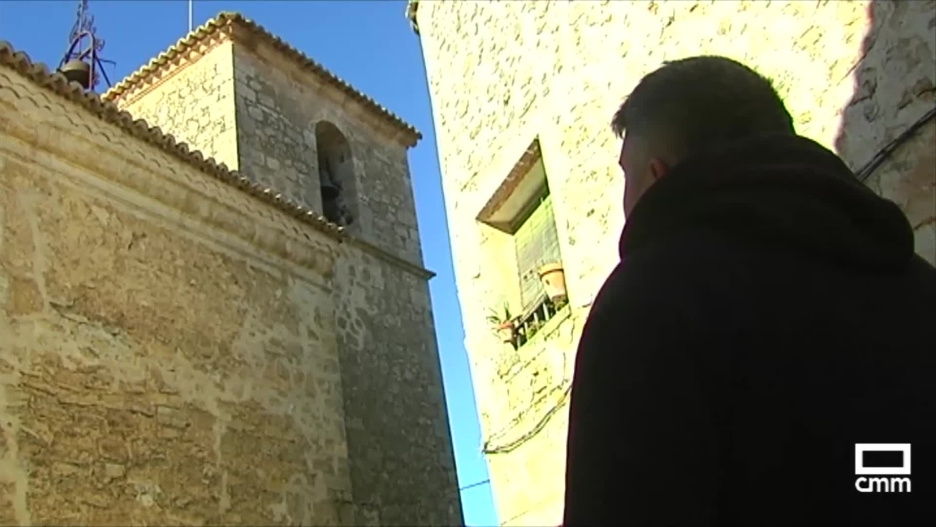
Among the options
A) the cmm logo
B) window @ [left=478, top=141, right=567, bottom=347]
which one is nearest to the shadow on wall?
window @ [left=478, top=141, right=567, bottom=347]

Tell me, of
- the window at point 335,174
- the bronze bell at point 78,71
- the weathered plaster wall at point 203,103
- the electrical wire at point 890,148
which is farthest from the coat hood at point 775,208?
the bronze bell at point 78,71

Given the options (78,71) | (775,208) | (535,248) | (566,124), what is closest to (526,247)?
(535,248)

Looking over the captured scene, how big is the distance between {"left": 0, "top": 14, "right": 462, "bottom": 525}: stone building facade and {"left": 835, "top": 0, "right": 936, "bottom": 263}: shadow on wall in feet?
17.3

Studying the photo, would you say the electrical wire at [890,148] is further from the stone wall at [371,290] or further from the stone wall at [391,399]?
the stone wall at [391,399]

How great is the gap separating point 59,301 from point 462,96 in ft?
11.1

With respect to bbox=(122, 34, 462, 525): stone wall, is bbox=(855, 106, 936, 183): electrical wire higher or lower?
lower

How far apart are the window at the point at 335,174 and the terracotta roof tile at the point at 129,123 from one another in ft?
9.86

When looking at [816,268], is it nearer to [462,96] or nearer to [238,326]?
[462,96]

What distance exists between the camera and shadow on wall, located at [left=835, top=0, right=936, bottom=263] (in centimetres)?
399

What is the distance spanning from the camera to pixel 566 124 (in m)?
6.20

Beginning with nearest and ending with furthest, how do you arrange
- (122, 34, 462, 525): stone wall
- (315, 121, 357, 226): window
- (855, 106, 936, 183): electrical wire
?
(855, 106, 936, 183): electrical wire → (122, 34, 462, 525): stone wall → (315, 121, 357, 226): window

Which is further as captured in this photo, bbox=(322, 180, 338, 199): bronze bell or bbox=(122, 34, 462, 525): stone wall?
bbox=(322, 180, 338, 199): bronze bell

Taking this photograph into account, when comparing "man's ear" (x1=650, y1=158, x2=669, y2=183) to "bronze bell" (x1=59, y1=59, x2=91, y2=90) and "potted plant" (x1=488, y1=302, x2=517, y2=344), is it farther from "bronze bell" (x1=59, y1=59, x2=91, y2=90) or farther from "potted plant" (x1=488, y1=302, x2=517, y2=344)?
"bronze bell" (x1=59, y1=59, x2=91, y2=90)

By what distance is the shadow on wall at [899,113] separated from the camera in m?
3.99
